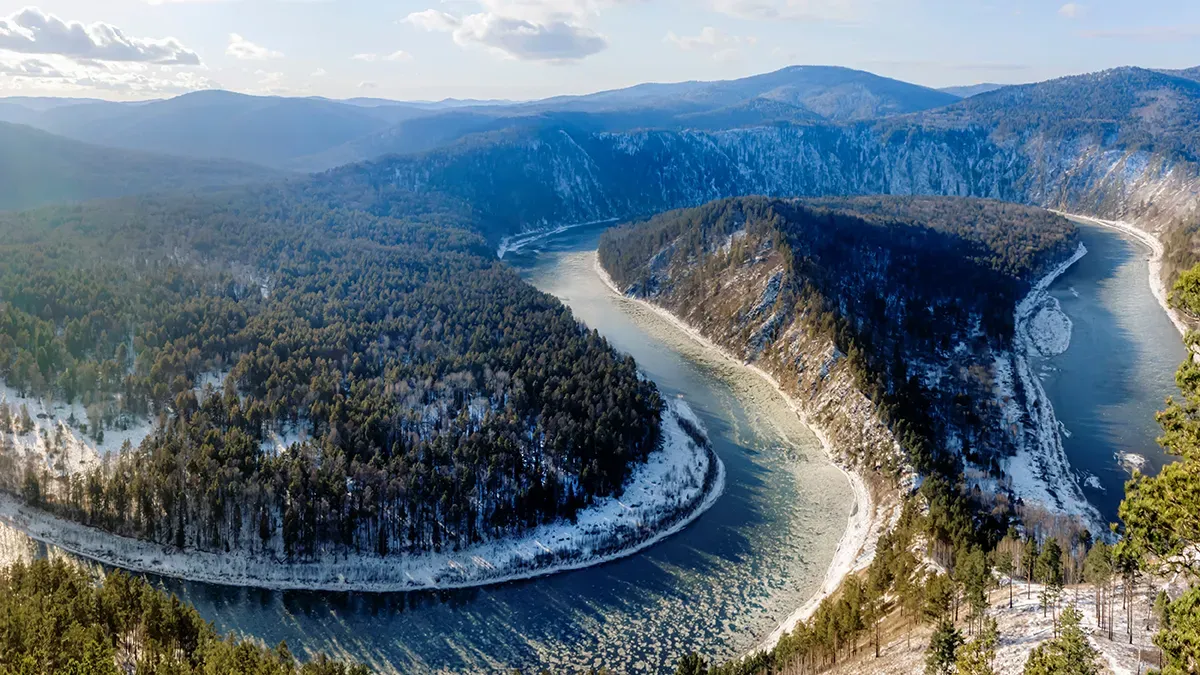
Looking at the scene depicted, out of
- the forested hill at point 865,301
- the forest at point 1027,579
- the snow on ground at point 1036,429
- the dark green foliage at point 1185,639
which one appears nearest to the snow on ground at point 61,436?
the forest at point 1027,579

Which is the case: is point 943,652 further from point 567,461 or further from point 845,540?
point 567,461

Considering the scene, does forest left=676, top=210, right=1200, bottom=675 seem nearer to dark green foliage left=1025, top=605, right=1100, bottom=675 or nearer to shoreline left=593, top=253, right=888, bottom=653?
dark green foliage left=1025, top=605, right=1100, bottom=675

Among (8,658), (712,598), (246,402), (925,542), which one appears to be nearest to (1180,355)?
(925,542)

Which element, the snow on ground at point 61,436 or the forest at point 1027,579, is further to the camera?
the snow on ground at point 61,436

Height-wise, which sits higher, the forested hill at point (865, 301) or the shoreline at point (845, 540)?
the forested hill at point (865, 301)

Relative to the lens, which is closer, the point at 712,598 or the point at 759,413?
the point at 712,598

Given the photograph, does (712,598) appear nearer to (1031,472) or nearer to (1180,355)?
(1031,472)

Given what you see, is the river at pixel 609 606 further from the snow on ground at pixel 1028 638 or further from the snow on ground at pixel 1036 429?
the snow on ground at pixel 1036 429
